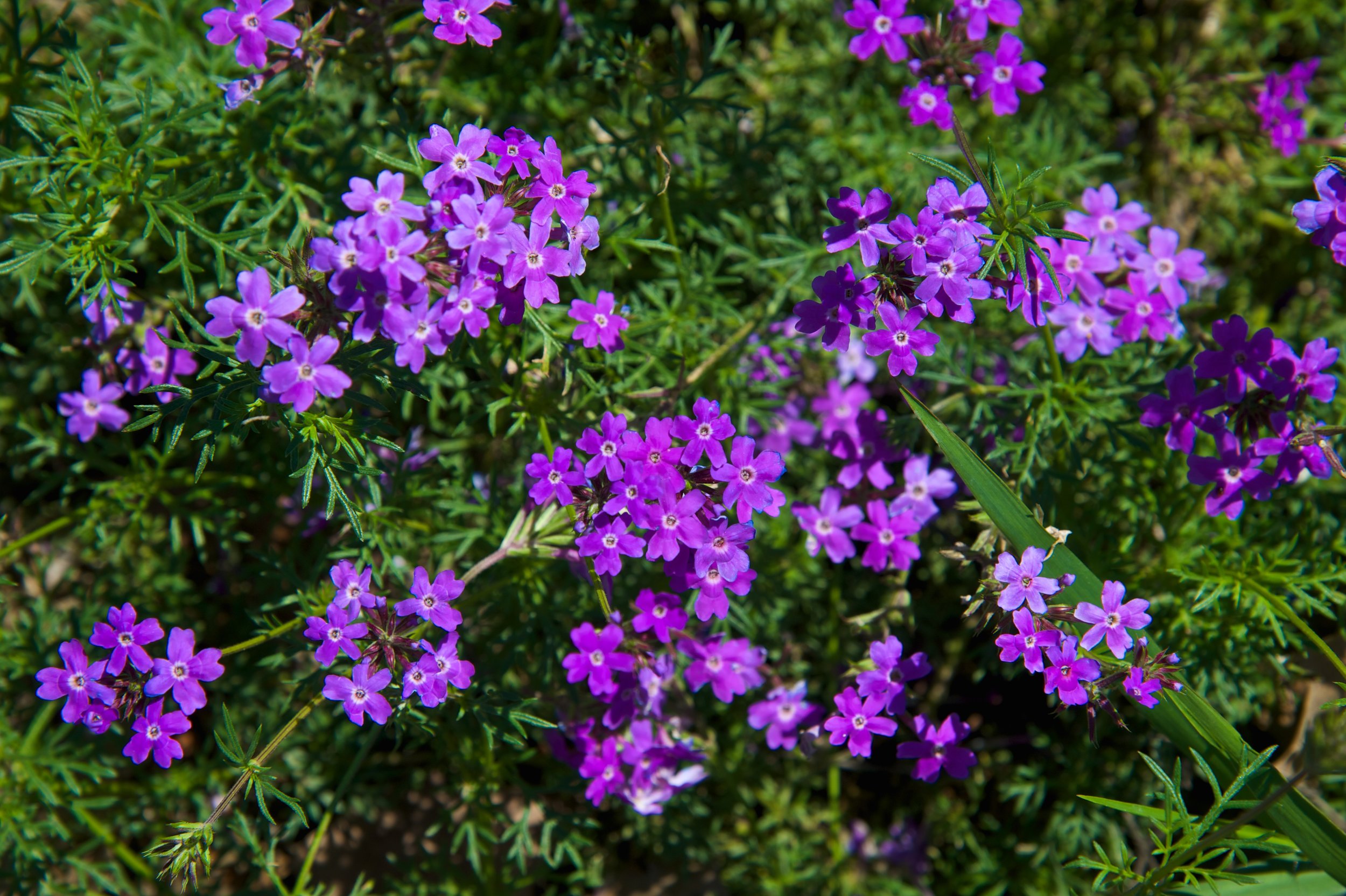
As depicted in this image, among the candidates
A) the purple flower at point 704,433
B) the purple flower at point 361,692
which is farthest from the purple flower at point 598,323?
the purple flower at point 361,692

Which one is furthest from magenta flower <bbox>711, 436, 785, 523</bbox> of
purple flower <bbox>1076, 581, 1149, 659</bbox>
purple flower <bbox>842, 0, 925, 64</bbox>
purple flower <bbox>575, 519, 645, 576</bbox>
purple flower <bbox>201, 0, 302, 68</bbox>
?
purple flower <bbox>201, 0, 302, 68</bbox>

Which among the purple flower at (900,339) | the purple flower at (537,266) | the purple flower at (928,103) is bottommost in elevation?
the purple flower at (537,266)

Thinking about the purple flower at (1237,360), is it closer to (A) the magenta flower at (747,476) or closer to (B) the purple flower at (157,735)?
(A) the magenta flower at (747,476)

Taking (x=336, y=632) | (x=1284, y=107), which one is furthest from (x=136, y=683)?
(x=1284, y=107)

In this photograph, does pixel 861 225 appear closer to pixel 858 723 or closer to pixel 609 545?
pixel 609 545

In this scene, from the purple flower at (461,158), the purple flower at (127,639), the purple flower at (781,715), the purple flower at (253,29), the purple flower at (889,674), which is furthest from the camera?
the purple flower at (781,715)

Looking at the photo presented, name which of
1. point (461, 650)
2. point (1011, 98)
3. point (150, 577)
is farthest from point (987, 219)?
point (150, 577)

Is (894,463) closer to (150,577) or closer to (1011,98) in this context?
(1011,98)
